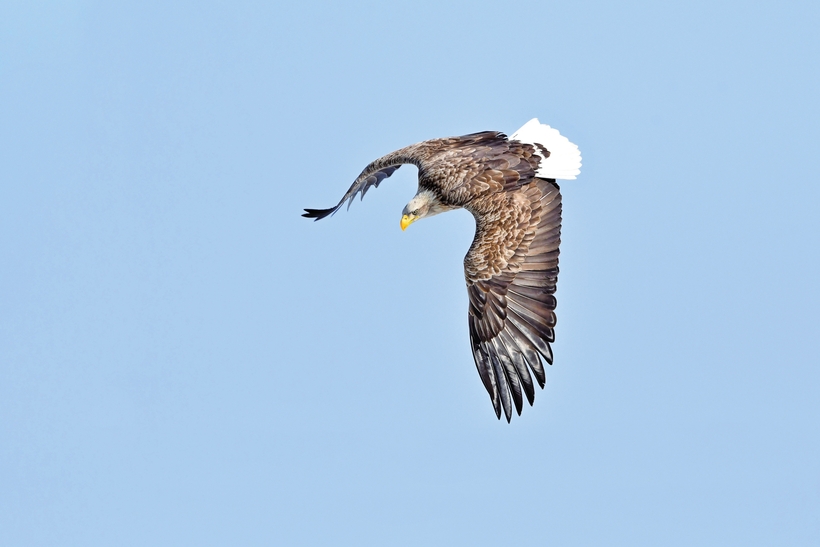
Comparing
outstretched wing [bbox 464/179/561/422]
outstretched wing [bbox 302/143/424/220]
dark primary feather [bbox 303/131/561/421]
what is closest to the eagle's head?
dark primary feather [bbox 303/131/561/421]

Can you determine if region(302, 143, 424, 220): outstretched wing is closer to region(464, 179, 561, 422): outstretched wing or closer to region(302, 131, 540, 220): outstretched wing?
region(302, 131, 540, 220): outstretched wing

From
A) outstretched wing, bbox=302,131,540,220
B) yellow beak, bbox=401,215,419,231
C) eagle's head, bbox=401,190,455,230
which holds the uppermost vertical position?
outstretched wing, bbox=302,131,540,220

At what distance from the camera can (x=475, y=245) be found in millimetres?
15375

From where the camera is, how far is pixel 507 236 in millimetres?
15281

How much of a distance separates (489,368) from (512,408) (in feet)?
1.92

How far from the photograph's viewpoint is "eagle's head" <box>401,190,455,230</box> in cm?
1680

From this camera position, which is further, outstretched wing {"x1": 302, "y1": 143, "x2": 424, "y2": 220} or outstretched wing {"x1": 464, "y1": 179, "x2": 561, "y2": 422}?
outstretched wing {"x1": 302, "y1": 143, "x2": 424, "y2": 220}

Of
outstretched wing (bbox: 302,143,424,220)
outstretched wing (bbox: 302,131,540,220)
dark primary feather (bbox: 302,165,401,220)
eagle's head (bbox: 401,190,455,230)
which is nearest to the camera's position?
outstretched wing (bbox: 302,131,540,220)

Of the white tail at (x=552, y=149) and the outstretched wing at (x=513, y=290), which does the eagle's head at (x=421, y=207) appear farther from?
the white tail at (x=552, y=149)

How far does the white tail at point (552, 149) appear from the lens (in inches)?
635

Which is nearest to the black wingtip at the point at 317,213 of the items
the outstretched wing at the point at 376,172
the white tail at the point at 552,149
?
the outstretched wing at the point at 376,172

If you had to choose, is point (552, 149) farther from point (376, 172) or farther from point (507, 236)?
point (376, 172)

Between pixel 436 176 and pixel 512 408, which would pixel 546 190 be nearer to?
pixel 436 176

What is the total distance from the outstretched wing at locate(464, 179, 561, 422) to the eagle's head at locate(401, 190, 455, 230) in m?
1.18
